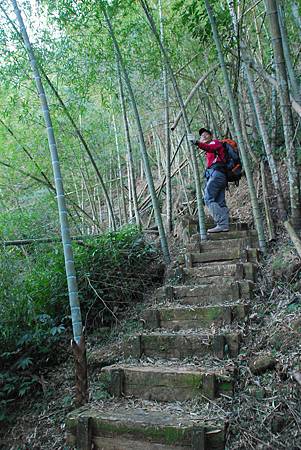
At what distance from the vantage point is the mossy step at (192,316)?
326 centimetres

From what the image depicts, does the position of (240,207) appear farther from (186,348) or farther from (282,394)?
(282,394)

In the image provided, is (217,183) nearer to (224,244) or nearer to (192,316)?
(224,244)

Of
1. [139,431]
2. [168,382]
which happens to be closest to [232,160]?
[168,382]

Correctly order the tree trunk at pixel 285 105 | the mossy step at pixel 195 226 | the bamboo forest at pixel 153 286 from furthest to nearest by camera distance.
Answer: the mossy step at pixel 195 226 → the tree trunk at pixel 285 105 → the bamboo forest at pixel 153 286

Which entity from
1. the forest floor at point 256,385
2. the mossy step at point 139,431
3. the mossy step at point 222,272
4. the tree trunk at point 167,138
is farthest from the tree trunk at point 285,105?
the tree trunk at point 167,138

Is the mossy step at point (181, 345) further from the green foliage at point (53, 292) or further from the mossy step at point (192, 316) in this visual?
the green foliage at point (53, 292)

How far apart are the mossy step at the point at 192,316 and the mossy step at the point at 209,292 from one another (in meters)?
0.20

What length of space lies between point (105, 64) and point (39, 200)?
2659mm

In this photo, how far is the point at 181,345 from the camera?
3.12 meters

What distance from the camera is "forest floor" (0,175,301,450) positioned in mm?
2246

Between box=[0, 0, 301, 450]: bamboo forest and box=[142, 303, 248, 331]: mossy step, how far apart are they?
13 mm

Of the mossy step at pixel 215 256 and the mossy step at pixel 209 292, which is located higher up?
the mossy step at pixel 215 256

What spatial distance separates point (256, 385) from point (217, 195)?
275cm

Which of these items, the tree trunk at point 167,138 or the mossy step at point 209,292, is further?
the tree trunk at point 167,138
